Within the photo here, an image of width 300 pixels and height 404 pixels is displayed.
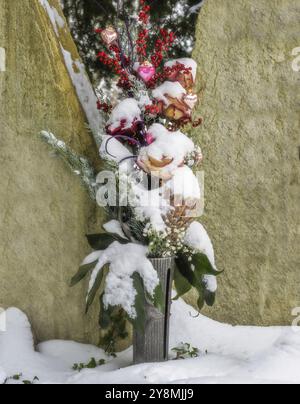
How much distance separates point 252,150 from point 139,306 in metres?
1.09

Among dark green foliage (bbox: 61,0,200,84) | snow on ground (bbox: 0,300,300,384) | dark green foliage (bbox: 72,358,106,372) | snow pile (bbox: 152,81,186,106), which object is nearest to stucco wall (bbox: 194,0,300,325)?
snow on ground (bbox: 0,300,300,384)

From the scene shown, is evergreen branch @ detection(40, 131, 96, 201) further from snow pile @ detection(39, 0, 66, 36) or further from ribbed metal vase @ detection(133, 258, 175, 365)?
Answer: snow pile @ detection(39, 0, 66, 36)

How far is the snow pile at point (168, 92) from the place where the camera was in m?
2.86

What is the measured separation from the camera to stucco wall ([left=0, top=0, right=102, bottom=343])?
3230 millimetres

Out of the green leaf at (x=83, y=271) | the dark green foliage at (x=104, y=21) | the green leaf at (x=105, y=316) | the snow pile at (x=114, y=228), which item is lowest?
the green leaf at (x=105, y=316)

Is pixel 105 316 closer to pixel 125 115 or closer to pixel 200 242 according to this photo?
pixel 200 242

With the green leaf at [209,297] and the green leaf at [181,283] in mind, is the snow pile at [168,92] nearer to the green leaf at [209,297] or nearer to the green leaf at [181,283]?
the green leaf at [181,283]

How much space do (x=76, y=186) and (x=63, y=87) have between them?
51cm

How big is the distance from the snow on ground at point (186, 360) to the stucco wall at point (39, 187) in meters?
0.13

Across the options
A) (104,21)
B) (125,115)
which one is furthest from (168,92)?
(104,21)

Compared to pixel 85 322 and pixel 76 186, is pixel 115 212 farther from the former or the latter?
pixel 85 322

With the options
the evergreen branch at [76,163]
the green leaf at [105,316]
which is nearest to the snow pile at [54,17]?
the evergreen branch at [76,163]

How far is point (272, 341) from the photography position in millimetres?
3219

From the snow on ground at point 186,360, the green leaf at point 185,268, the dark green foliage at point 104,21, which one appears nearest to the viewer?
the snow on ground at point 186,360
